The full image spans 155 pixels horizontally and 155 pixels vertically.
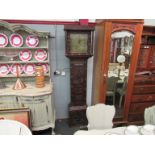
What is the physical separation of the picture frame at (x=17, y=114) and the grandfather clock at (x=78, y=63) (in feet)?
2.39

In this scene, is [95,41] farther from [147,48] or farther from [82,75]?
[147,48]

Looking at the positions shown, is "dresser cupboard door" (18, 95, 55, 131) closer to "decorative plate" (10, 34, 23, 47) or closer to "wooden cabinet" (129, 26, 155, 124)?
"decorative plate" (10, 34, 23, 47)

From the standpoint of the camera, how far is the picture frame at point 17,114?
2.01 m

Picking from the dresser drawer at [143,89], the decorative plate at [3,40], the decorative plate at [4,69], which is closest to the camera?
the decorative plate at [3,40]

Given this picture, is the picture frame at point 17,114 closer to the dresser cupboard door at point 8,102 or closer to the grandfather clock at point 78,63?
the dresser cupboard door at point 8,102

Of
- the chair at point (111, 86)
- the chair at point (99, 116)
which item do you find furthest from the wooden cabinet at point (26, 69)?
the chair at point (111, 86)

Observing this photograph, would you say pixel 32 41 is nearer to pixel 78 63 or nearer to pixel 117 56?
pixel 78 63

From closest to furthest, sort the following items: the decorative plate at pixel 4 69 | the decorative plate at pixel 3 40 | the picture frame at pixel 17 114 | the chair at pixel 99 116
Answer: the chair at pixel 99 116 < the picture frame at pixel 17 114 < the decorative plate at pixel 3 40 < the decorative plate at pixel 4 69

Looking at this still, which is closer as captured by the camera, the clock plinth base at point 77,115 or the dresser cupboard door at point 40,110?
the dresser cupboard door at point 40,110

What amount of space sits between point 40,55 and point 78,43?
648 mm

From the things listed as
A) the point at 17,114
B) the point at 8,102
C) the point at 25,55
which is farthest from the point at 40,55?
the point at 17,114

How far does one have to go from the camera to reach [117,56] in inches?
88.1

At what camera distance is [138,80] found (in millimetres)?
2471

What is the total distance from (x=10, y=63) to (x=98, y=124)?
160 centimetres
